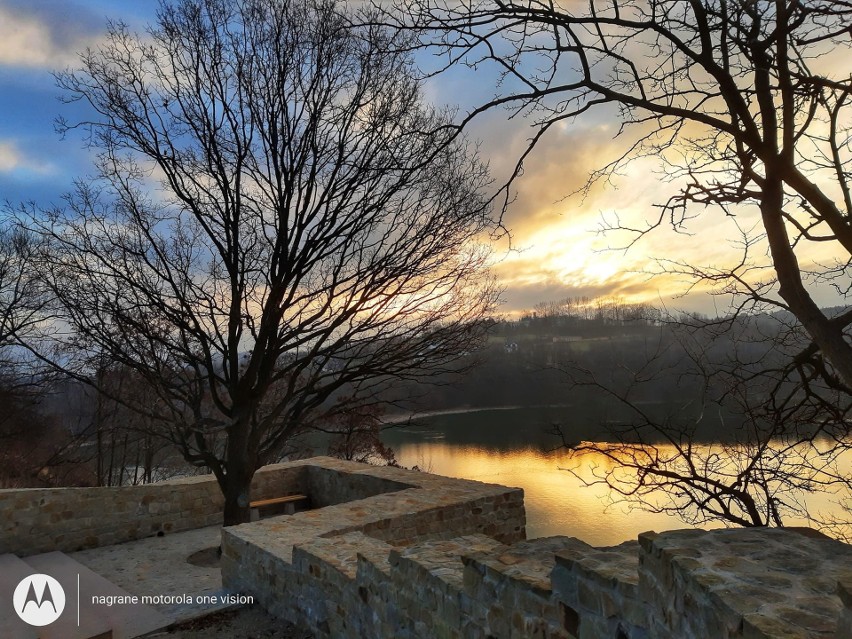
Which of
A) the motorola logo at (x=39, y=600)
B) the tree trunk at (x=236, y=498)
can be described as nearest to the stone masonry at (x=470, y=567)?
the tree trunk at (x=236, y=498)

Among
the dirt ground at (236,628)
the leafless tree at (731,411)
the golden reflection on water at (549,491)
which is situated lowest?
the golden reflection on water at (549,491)

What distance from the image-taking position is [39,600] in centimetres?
482

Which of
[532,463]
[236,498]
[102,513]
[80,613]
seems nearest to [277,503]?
[236,498]

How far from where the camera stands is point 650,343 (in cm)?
461

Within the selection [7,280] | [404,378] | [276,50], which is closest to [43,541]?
[404,378]

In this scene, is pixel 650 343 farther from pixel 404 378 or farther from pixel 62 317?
pixel 62 317

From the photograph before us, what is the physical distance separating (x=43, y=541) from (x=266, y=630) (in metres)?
4.12

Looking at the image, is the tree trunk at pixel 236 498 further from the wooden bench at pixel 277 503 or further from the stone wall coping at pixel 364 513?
the stone wall coping at pixel 364 513

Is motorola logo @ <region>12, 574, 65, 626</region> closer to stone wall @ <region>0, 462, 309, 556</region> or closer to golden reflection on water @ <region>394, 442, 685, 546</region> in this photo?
stone wall @ <region>0, 462, 309, 556</region>

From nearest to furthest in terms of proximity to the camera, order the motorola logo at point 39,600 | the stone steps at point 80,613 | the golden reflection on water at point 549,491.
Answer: the stone steps at point 80,613
the motorola logo at point 39,600
the golden reflection on water at point 549,491

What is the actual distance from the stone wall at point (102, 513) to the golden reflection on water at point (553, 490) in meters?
4.99

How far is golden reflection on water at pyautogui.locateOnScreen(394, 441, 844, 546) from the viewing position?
1000cm

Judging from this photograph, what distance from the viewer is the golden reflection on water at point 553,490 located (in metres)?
10.0

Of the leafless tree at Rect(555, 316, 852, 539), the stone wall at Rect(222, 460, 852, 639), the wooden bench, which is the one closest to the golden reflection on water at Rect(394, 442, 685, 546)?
the leafless tree at Rect(555, 316, 852, 539)
